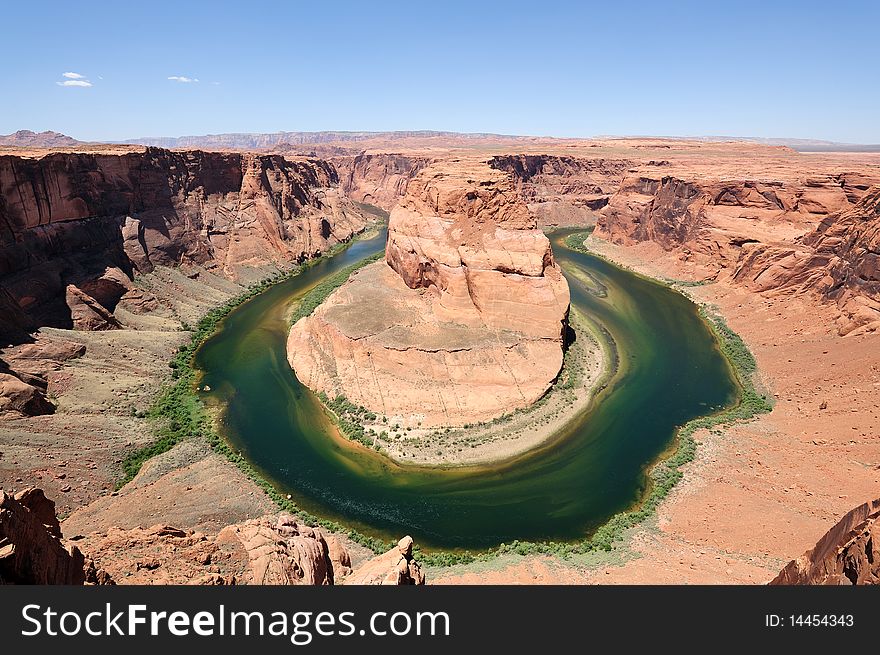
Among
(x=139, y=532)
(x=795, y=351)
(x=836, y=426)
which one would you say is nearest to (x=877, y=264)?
(x=795, y=351)

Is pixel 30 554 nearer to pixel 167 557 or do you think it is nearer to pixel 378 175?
pixel 167 557

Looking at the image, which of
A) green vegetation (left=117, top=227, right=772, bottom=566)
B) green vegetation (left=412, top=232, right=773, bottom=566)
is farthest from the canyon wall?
green vegetation (left=117, top=227, right=772, bottom=566)

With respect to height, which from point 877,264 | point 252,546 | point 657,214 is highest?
point 657,214

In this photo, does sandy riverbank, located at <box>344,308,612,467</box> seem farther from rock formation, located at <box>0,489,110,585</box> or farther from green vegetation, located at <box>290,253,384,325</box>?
green vegetation, located at <box>290,253,384,325</box>

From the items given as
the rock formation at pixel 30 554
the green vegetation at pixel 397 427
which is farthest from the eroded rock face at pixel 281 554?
the green vegetation at pixel 397 427

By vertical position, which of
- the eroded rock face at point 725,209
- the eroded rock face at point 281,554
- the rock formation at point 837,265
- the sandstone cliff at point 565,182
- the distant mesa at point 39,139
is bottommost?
the eroded rock face at point 281,554

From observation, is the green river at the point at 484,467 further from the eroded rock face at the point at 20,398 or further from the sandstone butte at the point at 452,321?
the eroded rock face at the point at 20,398

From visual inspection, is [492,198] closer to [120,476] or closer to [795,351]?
[795,351]
